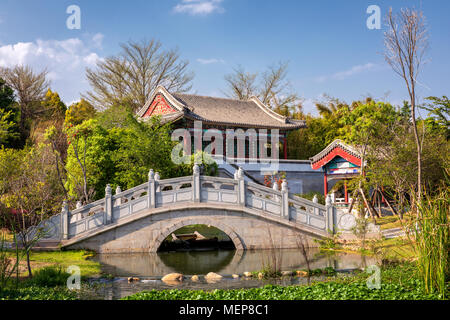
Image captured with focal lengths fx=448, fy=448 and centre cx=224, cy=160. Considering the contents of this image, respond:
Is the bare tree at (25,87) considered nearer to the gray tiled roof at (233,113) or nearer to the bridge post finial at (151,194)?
the gray tiled roof at (233,113)

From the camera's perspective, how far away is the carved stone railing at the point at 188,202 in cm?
1159

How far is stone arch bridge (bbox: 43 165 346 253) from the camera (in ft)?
38.0

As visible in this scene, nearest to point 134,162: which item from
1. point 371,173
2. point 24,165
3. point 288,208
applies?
point 24,165

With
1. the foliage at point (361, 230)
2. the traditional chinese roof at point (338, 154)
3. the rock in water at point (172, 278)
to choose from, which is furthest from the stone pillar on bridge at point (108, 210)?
the traditional chinese roof at point (338, 154)

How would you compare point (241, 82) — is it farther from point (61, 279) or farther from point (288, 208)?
point (61, 279)

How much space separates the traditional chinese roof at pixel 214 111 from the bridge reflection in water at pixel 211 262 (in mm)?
10238

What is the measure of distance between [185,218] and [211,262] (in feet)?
4.48

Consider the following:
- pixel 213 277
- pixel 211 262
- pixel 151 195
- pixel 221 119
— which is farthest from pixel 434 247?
pixel 221 119

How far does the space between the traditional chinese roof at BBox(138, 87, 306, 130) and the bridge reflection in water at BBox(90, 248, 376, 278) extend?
1024cm

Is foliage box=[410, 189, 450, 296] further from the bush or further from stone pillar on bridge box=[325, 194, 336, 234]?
stone pillar on bridge box=[325, 194, 336, 234]
